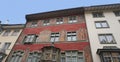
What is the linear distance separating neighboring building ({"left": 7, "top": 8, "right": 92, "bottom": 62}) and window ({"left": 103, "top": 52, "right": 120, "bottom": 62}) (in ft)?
5.41

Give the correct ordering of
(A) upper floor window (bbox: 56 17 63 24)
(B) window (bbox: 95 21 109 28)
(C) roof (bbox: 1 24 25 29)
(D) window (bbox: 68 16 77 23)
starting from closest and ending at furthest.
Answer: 1. (B) window (bbox: 95 21 109 28)
2. (D) window (bbox: 68 16 77 23)
3. (A) upper floor window (bbox: 56 17 63 24)
4. (C) roof (bbox: 1 24 25 29)

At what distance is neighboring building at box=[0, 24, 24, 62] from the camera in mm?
17639

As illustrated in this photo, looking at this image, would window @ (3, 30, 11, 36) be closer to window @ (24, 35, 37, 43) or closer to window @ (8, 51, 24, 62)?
window @ (24, 35, 37, 43)

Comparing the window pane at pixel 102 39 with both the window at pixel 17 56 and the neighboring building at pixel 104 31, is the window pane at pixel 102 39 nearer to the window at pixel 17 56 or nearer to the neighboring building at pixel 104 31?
the neighboring building at pixel 104 31

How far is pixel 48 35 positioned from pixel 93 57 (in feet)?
24.2

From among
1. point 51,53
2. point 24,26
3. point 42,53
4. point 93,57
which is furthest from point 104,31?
point 24,26

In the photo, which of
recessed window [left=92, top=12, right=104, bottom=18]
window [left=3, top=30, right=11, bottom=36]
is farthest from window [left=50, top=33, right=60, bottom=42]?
window [left=3, top=30, right=11, bottom=36]

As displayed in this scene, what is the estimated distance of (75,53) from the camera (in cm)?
1490

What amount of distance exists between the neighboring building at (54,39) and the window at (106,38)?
1852 millimetres

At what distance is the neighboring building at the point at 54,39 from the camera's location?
14795mm

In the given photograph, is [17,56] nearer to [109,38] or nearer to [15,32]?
[15,32]

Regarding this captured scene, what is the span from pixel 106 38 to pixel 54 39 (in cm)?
688

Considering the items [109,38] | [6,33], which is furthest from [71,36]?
[6,33]

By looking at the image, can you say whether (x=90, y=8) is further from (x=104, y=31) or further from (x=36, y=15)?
(x=36, y=15)
